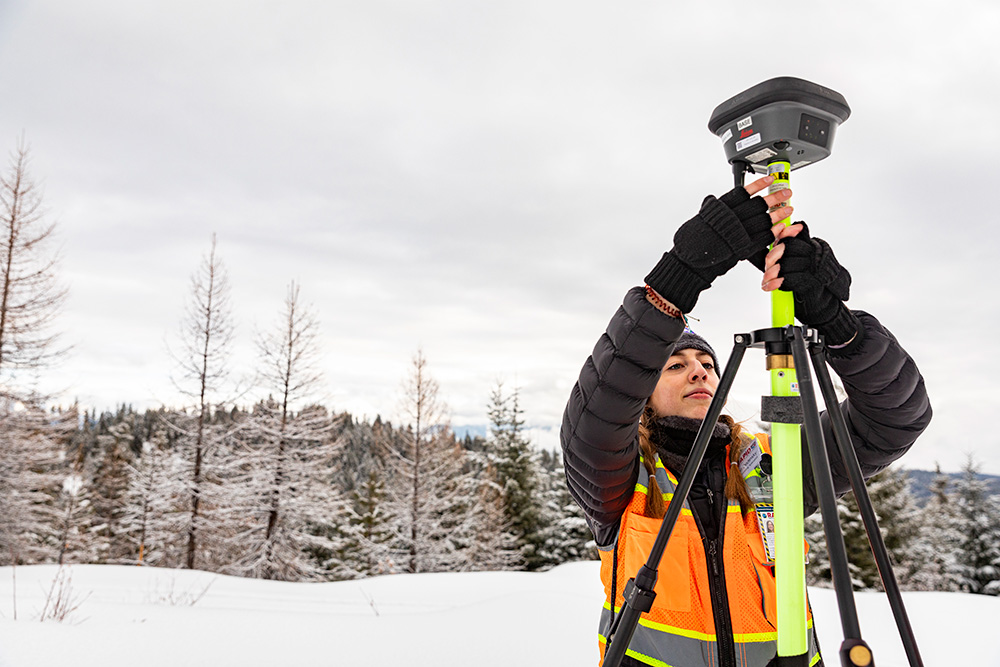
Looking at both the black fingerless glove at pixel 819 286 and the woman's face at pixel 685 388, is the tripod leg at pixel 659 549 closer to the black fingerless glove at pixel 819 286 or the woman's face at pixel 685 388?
the black fingerless glove at pixel 819 286

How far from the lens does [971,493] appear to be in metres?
18.5

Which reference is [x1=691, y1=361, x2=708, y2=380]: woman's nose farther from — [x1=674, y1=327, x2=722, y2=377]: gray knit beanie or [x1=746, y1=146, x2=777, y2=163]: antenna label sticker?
[x1=746, y1=146, x2=777, y2=163]: antenna label sticker

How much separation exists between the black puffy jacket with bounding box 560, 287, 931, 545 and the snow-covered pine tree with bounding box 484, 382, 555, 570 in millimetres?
20726

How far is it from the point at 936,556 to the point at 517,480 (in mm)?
15616

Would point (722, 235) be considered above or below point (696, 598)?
above

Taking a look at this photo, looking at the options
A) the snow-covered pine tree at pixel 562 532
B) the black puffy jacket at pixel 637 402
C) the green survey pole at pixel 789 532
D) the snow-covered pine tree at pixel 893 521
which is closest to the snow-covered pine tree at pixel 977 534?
the snow-covered pine tree at pixel 893 521

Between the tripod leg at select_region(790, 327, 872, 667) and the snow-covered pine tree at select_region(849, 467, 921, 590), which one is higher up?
the tripod leg at select_region(790, 327, 872, 667)

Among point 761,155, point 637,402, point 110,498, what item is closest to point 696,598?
point 637,402

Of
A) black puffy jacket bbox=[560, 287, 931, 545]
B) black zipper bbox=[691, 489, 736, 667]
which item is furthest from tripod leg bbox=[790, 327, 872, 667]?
black zipper bbox=[691, 489, 736, 667]

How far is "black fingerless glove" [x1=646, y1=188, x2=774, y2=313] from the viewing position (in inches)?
48.6

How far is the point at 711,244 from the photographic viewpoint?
4.12 ft

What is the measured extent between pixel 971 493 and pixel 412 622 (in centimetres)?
2223

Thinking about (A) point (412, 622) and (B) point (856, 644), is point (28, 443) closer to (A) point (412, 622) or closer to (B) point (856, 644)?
(A) point (412, 622)

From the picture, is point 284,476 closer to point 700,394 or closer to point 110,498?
point 700,394
